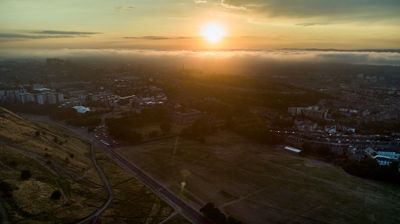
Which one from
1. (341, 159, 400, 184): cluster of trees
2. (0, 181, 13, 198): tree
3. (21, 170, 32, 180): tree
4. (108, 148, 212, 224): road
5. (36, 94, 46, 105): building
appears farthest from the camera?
(36, 94, 46, 105): building

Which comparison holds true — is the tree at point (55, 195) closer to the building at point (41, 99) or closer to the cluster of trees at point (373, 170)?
the cluster of trees at point (373, 170)

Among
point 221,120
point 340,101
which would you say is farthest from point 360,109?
point 221,120

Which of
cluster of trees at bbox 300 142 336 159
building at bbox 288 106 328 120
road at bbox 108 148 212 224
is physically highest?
building at bbox 288 106 328 120

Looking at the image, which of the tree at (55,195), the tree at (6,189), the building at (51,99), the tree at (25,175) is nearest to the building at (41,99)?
the building at (51,99)

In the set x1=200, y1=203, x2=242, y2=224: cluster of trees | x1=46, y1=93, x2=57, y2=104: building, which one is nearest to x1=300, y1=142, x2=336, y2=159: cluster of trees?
x1=200, y1=203, x2=242, y2=224: cluster of trees

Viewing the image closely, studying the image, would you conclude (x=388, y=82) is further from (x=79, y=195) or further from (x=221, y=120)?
(x=79, y=195)

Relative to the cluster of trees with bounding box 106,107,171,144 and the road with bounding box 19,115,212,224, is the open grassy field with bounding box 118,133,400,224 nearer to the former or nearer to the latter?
the road with bounding box 19,115,212,224

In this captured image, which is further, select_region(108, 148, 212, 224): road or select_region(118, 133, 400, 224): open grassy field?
select_region(118, 133, 400, 224): open grassy field

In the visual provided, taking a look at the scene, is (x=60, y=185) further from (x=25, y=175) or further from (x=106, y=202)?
(x=106, y=202)

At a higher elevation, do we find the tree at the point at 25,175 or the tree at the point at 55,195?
the tree at the point at 25,175
